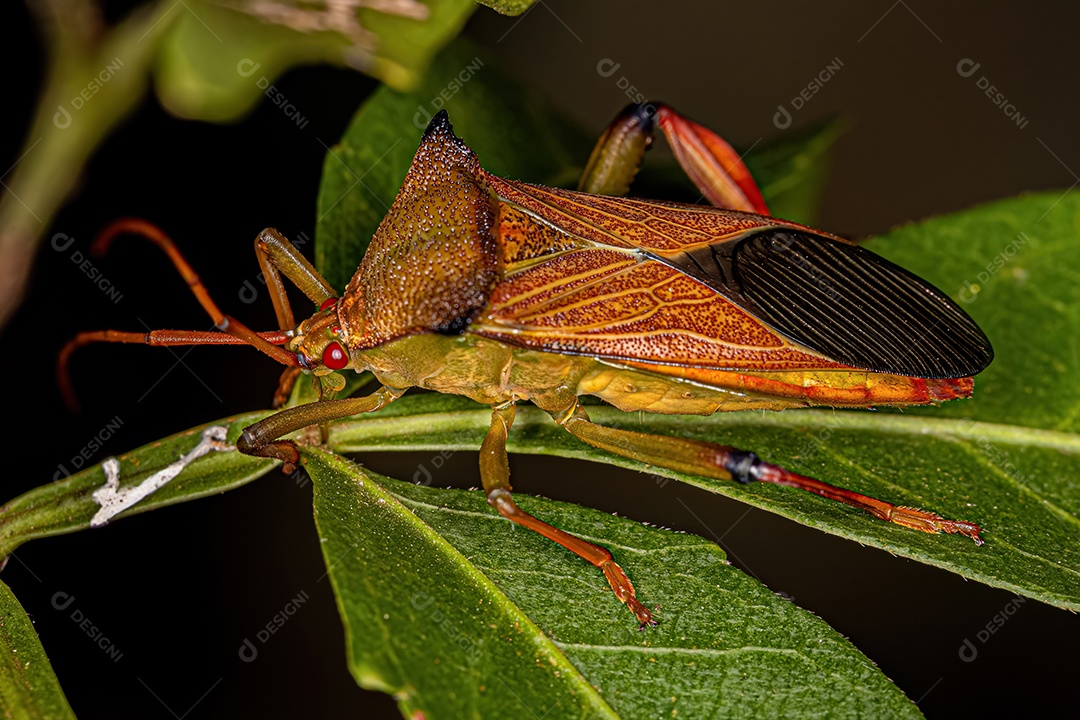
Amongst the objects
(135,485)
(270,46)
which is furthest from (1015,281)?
(135,485)

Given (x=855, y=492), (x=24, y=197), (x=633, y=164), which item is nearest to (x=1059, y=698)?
(x=855, y=492)

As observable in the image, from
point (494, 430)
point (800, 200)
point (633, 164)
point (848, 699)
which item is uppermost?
point (633, 164)

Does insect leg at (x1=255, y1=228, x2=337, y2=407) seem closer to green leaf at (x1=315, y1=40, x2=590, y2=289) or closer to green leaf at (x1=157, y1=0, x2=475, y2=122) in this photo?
green leaf at (x1=315, y1=40, x2=590, y2=289)

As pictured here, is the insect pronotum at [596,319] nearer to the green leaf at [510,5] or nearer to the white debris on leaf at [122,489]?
the white debris on leaf at [122,489]

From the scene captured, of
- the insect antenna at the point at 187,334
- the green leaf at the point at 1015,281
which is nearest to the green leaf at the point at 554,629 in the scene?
the insect antenna at the point at 187,334

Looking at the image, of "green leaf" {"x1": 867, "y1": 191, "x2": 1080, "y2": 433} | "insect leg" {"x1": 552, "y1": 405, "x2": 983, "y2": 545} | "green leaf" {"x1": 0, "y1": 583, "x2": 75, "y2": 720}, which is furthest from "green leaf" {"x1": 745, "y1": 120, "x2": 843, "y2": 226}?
"green leaf" {"x1": 0, "y1": 583, "x2": 75, "y2": 720}

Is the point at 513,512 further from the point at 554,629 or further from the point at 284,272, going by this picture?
the point at 284,272

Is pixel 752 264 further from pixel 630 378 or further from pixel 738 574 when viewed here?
pixel 738 574
